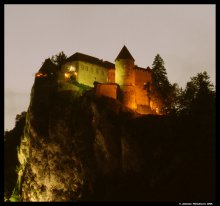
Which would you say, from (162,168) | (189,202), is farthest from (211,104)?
(189,202)

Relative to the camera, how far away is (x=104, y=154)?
204 ft

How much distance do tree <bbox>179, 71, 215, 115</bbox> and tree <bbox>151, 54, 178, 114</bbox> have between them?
1889 mm

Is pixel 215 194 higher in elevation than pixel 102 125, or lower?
lower

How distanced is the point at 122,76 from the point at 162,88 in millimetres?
8392

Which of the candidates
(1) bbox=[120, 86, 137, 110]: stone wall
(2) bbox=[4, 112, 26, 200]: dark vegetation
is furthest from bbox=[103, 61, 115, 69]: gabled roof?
(2) bbox=[4, 112, 26, 200]: dark vegetation

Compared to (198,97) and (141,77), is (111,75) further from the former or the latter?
(198,97)

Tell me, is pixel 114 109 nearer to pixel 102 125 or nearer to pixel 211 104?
pixel 102 125

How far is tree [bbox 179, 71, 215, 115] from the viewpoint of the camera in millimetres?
64938

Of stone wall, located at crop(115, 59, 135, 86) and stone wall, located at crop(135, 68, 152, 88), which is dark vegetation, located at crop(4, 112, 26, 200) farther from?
stone wall, located at crop(135, 68, 152, 88)

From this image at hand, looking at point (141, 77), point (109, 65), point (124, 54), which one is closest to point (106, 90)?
point (141, 77)

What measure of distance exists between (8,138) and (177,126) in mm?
43264

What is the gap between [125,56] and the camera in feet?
241

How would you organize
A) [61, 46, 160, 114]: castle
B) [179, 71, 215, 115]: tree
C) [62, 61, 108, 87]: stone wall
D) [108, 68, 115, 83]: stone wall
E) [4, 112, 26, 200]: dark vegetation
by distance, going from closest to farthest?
[179, 71, 215, 115]: tree, [61, 46, 160, 114]: castle, [62, 61, 108, 87]: stone wall, [108, 68, 115, 83]: stone wall, [4, 112, 26, 200]: dark vegetation

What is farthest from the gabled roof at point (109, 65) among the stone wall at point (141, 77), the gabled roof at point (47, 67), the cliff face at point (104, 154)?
the cliff face at point (104, 154)
